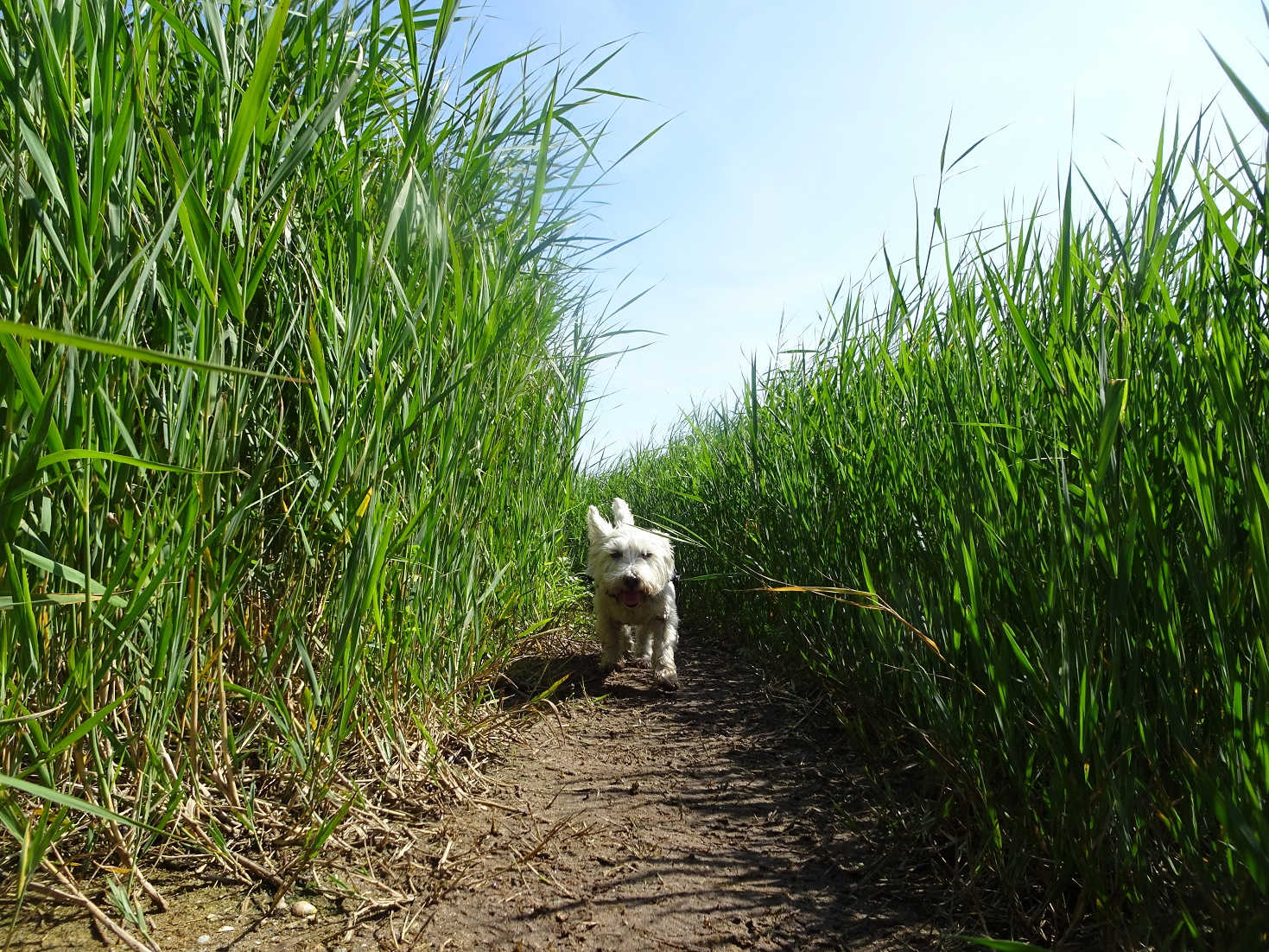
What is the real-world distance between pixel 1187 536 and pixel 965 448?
23.5 inches

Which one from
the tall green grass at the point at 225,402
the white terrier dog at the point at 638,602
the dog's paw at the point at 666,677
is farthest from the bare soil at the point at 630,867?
the white terrier dog at the point at 638,602

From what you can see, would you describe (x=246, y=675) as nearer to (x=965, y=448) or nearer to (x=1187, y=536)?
(x=965, y=448)

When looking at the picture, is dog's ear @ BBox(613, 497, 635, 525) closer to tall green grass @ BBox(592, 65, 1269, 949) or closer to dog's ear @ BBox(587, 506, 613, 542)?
dog's ear @ BBox(587, 506, 613, 542)

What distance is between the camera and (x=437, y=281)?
5.52ft

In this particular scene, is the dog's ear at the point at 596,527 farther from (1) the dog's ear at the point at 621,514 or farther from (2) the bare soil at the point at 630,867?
(2) the bare soil at the point at 630,867

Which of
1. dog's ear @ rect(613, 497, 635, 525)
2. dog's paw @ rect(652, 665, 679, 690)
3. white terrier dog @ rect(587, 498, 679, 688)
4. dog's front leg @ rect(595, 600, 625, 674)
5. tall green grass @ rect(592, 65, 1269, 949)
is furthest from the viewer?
dog's ear @ rect(613, 497, 635, 525)

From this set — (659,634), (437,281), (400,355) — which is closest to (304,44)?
(437,281)

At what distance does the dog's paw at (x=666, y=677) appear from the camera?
374 cm

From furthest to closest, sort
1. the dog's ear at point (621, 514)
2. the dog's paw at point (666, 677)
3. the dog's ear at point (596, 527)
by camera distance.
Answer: the dog's ear at point (621, 514)
the dog's ear at point (596, 527)
the dog's paw at point (666, 677)

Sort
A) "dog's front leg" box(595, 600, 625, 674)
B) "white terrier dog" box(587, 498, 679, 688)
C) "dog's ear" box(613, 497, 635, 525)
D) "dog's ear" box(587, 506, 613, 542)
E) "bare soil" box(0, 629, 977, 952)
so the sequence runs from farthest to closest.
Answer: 1. "dog's ear" box(613, 497, 635, 525)
2. "dog's ear" box(587, 506, 613, 542)
3. "dog's front leg" box(595, 600, 625, 674)
4. "white terrier dog" box(587, 498, 679, 688)
5. "bare soil" box(0, 629, 977, 952)

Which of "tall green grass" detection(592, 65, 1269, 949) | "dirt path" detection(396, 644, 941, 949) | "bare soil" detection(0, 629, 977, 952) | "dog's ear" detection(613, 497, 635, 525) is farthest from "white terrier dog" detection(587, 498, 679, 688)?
"tall green grass" detection(592, 65, 1269, 949)

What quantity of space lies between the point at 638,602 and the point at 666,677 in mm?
450

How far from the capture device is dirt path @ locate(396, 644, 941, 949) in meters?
1.51

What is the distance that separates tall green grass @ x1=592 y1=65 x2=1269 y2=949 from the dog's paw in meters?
1.57
